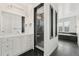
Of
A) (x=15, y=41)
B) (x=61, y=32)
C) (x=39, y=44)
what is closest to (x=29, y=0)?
(x=15, y=41)

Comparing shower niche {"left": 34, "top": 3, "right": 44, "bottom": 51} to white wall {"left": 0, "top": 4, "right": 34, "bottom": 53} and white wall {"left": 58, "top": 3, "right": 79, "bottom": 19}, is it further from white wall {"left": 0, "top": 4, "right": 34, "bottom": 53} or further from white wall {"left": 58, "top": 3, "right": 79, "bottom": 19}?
white wall {"left": 58, "top": 3, "right": 79, "bottom": 19}

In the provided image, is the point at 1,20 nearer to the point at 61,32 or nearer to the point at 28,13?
the point at 28,13

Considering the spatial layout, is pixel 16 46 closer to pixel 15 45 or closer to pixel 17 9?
pixel 15 45

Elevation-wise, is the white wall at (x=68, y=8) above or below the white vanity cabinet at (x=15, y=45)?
above

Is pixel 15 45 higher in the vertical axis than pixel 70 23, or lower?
lower

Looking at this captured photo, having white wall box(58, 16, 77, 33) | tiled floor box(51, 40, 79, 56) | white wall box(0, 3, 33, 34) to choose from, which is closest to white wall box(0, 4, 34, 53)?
white wall box(0, 3, 33, 34)

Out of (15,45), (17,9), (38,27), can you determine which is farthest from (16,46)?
(17,9)

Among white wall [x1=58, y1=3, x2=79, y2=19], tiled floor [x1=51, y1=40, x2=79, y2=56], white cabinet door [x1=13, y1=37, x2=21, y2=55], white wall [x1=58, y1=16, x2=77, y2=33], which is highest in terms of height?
white wall [x1=58, y1=3, x2=79, y2=19]

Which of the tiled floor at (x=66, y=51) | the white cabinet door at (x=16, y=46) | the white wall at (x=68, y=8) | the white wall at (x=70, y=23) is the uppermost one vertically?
the white wall at (x=68, y=8)

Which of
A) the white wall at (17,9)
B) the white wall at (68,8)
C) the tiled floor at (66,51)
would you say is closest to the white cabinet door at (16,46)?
the white wall at (17,9)

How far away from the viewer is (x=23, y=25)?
9.25ft

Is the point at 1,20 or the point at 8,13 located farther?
the point at 8,13

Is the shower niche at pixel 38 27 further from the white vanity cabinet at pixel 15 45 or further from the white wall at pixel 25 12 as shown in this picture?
the white vanity cabinet at pixel 15 45

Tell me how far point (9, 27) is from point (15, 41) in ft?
2.18
